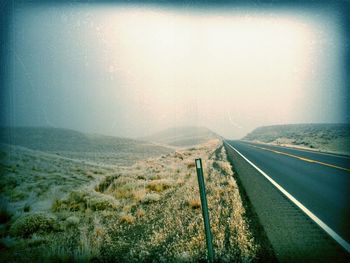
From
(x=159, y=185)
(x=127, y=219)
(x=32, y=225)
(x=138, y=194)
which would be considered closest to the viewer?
(x=32, y=225)

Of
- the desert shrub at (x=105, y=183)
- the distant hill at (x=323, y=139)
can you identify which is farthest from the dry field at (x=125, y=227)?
the distant hill at (x=323, y=139)

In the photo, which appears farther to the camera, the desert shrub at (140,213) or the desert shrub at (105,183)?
the desert shrub at (105,183)

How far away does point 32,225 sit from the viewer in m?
5.02

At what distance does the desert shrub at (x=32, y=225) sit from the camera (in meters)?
4.89

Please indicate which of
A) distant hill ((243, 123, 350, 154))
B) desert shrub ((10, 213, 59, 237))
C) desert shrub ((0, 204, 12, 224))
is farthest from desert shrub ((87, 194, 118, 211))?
distant hill ((243, 123, 350, 154))

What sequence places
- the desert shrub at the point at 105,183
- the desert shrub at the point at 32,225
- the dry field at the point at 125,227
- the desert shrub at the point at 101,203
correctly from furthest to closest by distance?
the desert shrub at the point at 105,183 → the desert shrub at the point at 101,203 → the desert shrub at the point at 32,225 → the dry field at the point at 125,227

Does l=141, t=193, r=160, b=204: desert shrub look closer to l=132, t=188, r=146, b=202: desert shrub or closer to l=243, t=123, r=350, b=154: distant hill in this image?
l=132, t=188, r=146, b=202: desert shrub

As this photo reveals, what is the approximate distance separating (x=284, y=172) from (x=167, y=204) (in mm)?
5809

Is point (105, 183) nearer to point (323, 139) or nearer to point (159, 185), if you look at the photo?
point (159, 185)

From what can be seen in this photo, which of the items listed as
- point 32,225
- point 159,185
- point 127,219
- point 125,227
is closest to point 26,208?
point 32,225

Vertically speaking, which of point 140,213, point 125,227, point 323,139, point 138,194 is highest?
point 323,139

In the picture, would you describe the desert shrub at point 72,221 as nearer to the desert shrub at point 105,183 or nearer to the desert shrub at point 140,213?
the desert shrub at point 140,213

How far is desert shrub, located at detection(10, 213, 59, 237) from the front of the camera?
192 inches

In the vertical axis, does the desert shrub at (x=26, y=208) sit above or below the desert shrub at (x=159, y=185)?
below
